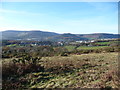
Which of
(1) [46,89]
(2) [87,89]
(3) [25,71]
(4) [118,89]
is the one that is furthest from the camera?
(3) [25,71]

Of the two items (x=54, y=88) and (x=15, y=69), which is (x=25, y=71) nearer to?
(x=15, y=69)

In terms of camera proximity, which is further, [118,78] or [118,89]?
[118,78]

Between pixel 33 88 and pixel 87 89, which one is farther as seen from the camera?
pixel 33 88

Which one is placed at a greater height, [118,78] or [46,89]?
[118,78]

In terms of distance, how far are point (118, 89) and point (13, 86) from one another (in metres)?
3.90

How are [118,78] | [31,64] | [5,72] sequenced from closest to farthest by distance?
[118,78], [5,72], [31,64]

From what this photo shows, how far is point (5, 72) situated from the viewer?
5793 millimetres

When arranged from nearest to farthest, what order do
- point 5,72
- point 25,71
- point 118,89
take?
point 118,89 < point 5,72 < point 25,71

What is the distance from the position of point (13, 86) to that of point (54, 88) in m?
1.75

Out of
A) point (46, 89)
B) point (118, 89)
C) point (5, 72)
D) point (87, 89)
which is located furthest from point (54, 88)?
point (5, 72)

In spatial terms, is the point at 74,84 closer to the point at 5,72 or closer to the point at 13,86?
the point at 13,86

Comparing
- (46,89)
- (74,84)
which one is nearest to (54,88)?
(46,89)

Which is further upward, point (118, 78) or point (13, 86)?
point (118, 78)

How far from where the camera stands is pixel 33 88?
3.97 metres
